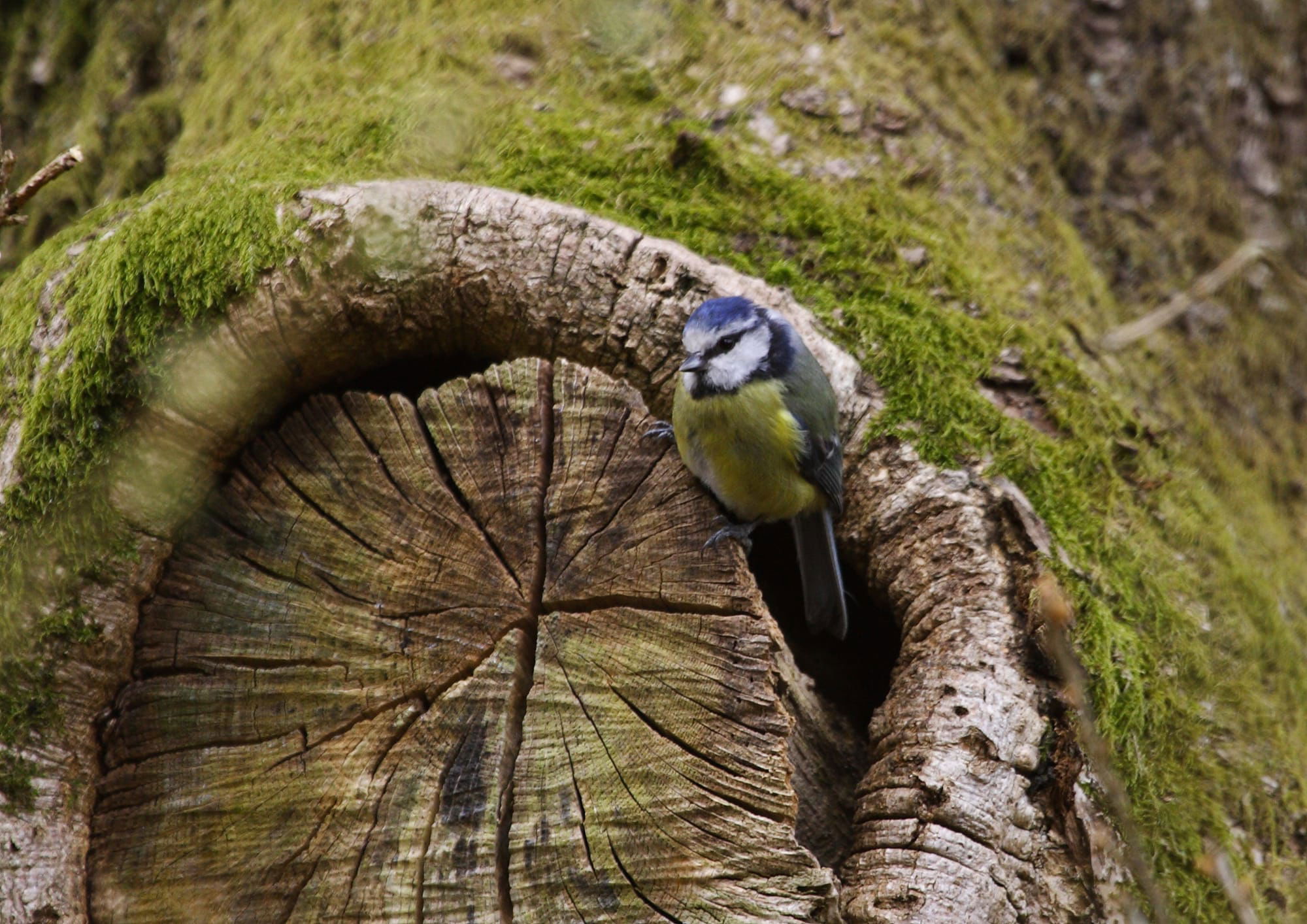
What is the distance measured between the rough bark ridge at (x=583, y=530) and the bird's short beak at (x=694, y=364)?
0.08 m

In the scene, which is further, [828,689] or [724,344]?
[828,689]

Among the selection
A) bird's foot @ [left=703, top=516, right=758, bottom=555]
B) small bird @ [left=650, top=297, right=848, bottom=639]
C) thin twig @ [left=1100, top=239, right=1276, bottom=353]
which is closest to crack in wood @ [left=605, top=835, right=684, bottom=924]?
bird's foot @ [left=703, top=516, right=758, bottom=555]

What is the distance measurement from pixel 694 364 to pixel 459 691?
809 mm

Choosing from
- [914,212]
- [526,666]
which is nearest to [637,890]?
[526,666]

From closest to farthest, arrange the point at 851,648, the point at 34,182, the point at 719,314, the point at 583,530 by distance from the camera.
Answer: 1. the point at 34,182
2. the point at 583,530
3. the point at 719,314
4. the point at 851,648

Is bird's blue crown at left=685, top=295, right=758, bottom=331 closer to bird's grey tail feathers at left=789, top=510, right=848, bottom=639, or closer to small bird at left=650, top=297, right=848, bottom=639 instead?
small bird at left=650, top=297, right=848, bottom=639

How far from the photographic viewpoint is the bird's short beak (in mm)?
2268

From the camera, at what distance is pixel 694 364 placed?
2.27 metres

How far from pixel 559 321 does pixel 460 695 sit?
813 mm

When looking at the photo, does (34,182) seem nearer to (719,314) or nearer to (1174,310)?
(719,314)

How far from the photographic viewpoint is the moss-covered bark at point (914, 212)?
7.51 feet

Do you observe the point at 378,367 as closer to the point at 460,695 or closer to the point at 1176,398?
the point at 460,695

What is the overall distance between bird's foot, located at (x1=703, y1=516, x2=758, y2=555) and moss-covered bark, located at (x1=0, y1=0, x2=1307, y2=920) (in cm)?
41

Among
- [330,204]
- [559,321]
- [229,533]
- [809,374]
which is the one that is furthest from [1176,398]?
[229,533]
